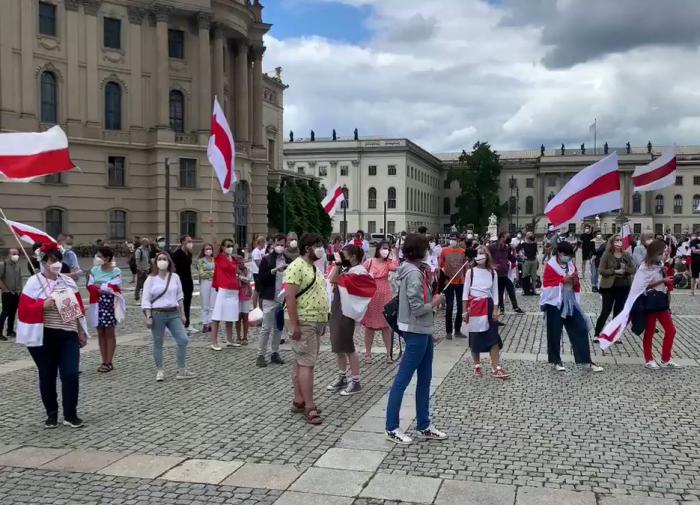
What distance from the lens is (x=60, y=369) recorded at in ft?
23.9

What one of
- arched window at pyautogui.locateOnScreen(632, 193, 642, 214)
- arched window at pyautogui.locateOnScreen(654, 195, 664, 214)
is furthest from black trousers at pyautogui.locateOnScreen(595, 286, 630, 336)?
arched window at pyautogui.locateOnScreen(654, 195, 664, 214)

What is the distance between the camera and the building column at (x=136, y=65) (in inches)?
1628

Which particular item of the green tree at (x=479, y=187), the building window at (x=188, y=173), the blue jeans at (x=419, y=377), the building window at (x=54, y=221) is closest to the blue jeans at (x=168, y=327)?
the blue jeans at (x=419, y=377)

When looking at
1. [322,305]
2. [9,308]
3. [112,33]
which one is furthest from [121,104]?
[322,305]

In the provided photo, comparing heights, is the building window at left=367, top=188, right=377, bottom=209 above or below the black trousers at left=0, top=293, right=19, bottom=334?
above

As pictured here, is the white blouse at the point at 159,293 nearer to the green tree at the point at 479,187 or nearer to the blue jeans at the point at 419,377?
the blue jeans at the point at 419,377

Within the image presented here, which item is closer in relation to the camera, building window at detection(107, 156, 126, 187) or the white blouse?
the white blouse

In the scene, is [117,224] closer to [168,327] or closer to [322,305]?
[168,327]

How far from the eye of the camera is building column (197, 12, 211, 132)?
141 feet

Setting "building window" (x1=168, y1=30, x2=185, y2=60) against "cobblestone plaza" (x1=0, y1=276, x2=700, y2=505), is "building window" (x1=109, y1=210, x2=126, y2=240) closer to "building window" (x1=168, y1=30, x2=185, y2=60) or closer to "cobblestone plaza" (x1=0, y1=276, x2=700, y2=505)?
"building window" (x1=168, y1=30, x2=185, y2=60)

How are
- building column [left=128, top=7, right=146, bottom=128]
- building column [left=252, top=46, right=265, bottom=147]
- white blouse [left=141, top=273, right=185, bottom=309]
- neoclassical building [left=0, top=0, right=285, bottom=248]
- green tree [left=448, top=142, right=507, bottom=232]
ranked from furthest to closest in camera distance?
1. green tree [left=448, top=142, right=507, bottom=232]
2. building column [left=252, top=46, right=265, bottom=147]
3. building column [left=128, top=7, right=146, bottom=128]
4. neoclassical building [left=0, top=0, right=285, bottom=248]
5. white blouse [left=141, top=273, right=185, bottom=309]

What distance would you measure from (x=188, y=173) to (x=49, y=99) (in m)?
8.75

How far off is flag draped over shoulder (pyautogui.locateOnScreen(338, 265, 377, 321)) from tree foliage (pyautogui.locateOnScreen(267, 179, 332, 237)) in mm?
45977

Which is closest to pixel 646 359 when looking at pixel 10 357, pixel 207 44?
pixel 10 357
